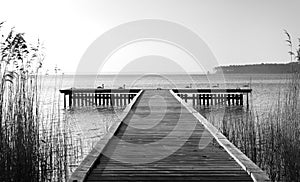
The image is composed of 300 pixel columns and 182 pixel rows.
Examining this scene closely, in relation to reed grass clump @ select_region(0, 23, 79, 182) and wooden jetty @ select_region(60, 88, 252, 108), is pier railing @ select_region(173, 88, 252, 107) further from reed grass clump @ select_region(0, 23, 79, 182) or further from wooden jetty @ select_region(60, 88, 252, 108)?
reed grass clump @ select_region(0, 23, 79, 182)

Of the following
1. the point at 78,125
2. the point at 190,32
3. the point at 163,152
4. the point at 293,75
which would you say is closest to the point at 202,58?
the point at 190,32

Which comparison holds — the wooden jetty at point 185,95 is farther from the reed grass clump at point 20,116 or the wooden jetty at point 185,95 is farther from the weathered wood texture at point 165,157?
the reed grass clump at point 20,116

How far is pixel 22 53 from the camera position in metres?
4.79

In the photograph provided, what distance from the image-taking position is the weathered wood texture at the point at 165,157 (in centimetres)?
394

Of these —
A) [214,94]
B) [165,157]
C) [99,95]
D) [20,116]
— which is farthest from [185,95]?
[20,116]

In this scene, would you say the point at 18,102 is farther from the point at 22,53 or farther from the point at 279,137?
the point at 279,137

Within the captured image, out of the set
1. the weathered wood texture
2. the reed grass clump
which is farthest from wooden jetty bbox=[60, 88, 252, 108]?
the reed grass clump

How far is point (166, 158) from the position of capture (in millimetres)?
4746

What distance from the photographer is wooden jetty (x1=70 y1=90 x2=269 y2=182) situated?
390 centimetres

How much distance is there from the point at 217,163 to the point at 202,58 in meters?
12.7

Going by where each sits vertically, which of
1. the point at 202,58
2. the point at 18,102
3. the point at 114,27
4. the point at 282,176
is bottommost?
the point at 282,176

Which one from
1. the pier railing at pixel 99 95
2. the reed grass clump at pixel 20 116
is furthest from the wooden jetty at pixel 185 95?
the reed grass clump at pixel 20 116

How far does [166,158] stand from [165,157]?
0.17ft

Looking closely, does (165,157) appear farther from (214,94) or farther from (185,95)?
(214,94)
